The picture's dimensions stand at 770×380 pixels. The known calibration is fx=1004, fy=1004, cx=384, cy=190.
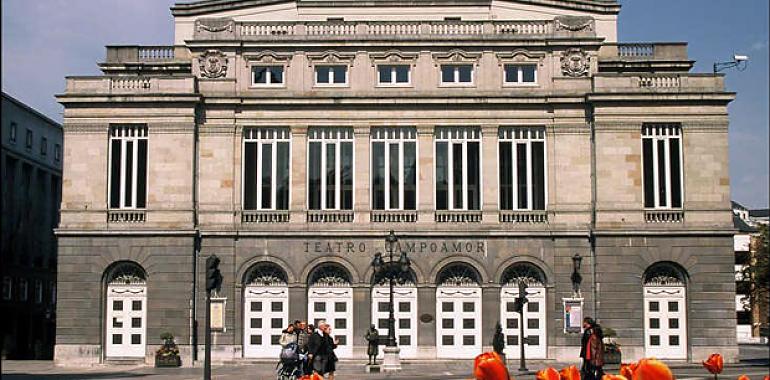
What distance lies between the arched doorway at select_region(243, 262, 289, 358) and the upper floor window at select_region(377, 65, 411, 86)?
31.5 feet

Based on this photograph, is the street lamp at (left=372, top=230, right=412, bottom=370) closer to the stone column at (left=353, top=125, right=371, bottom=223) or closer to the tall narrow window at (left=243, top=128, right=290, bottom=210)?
the stone column at (left=353, top=125, right=371, bottom=223)

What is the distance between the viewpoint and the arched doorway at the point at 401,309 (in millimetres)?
43562

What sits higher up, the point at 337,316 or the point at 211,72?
the point at 211,72

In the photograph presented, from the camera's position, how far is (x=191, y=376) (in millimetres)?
36438

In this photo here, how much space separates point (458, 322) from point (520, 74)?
11419mm

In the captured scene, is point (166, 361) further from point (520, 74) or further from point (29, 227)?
point (29, 227)

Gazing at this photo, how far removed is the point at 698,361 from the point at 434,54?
57.0 feet

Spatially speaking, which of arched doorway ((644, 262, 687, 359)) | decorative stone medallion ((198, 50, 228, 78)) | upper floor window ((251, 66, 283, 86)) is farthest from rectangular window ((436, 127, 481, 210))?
decorative stone medallion ((198, 50, 228, 78))

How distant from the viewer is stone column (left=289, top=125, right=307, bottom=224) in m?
44.1

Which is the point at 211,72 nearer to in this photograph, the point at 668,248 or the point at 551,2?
the point at 551,2

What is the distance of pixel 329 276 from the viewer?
44.2 m

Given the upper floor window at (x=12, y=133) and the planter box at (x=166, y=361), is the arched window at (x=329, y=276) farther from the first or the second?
the upper floor window at (x=12, y=133)

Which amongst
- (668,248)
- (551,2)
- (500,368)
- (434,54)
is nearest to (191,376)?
(434,54)

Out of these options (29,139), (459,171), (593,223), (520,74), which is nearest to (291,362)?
(459,171)
